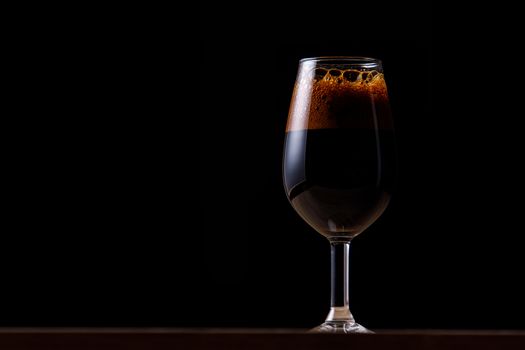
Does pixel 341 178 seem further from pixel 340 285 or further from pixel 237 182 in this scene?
pixel 237 182

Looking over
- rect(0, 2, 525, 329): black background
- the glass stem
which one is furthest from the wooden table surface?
rect(0, 2, 525, 329): black background

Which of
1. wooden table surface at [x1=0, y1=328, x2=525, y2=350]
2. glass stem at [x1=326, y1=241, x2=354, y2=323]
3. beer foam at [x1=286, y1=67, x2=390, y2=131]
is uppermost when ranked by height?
beer foam at [x1=286, y1=67, x2=390, y2=131]

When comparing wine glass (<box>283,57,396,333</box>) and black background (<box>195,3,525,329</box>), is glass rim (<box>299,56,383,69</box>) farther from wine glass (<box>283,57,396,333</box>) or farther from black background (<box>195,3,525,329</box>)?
black background (<box>195,3,525,329</box>)

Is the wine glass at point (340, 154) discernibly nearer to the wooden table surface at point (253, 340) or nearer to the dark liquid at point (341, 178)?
the dark liquid at point (341, 178)

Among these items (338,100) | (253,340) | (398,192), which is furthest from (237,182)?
(253,340)

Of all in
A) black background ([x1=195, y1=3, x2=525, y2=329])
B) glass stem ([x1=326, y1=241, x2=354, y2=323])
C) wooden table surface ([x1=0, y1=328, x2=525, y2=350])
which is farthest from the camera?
black background ([x1=195, y1=3, x2=525, y2=329])

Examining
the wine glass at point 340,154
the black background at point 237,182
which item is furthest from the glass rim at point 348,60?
the black background at point 237,182
